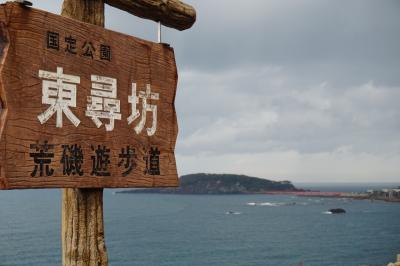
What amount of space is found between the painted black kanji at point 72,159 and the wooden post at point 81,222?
387 millimetres

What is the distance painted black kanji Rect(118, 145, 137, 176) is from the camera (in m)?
3.43

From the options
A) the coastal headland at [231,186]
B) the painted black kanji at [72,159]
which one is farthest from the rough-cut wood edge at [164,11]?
the coastal headland at [231,186]

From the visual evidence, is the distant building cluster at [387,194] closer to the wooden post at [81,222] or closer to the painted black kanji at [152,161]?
the painted black kanji at [152,161]

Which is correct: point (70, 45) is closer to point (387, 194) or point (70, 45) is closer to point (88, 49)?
point (88, 49)

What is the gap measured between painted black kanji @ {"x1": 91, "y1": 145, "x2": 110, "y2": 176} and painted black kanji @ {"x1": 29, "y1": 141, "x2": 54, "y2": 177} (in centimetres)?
36

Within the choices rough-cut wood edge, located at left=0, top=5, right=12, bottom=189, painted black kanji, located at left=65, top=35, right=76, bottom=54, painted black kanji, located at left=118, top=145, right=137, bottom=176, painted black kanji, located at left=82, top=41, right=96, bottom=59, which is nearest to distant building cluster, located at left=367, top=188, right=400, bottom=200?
painted black kanji, located at left=118, top=145, right=137, bottom=176

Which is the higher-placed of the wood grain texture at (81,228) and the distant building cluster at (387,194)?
the wood grain texture at (81,228)

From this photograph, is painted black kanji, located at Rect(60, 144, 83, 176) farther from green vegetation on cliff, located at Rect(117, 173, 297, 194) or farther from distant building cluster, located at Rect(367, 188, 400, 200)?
green vegetation on cliff, located at Rect(117, 173, 297, 194)

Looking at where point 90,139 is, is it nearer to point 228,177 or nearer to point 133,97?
point 133,97

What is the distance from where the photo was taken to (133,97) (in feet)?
11.6

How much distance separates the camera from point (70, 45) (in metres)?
3.13

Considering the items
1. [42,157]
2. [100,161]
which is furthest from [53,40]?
[100,161]

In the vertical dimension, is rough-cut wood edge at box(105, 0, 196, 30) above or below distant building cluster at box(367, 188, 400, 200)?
above

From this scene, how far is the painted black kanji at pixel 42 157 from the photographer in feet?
9.37
